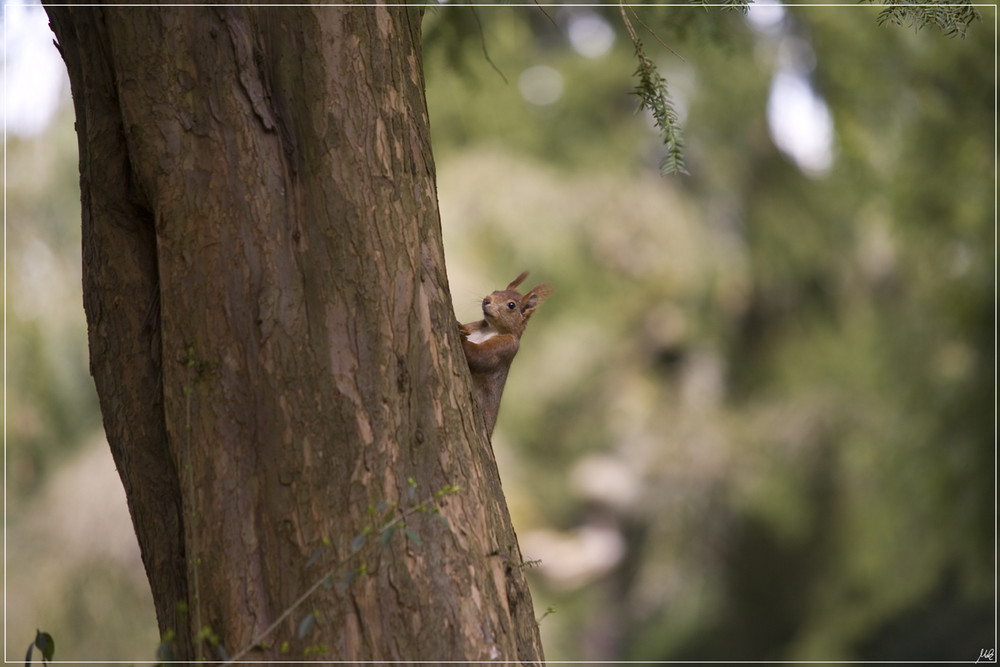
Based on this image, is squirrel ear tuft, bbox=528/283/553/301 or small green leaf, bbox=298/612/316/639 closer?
small green leaf, bbox=298/612/316/639

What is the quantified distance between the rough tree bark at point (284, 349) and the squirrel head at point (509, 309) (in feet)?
2.81

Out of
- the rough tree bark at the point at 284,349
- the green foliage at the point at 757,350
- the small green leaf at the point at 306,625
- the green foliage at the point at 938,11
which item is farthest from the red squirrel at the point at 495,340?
the green foliage at the point at 757,350

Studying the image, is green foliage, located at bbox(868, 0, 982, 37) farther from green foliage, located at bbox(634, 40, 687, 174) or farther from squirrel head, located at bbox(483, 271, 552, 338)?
squirrel head, located at bbox(483, 271, 552, 338)

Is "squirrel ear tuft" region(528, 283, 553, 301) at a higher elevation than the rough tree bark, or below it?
higher

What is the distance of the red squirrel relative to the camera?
2.10 meters

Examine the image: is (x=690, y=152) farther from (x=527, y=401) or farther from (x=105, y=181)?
(x=105, y=181)

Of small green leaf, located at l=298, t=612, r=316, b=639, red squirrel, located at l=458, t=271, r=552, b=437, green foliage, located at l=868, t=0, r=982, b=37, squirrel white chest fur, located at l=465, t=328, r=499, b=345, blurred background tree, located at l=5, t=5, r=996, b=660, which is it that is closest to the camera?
small green leaf, located at l=298, t=612, r=316, b=639

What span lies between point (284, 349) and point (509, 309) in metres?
1.09

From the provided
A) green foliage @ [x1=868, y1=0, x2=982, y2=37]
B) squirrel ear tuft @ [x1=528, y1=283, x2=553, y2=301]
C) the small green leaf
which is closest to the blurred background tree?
squirrel ear tuft @ [x1=528, y1=283, x2=553, y2=301]

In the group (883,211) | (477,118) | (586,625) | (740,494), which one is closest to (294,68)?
(883,211)

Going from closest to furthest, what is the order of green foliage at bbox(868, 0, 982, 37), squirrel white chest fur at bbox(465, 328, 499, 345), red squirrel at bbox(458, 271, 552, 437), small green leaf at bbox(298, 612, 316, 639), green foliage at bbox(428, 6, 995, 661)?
small green leaf at bbox(298, 612, 316, 639), green foliage at bbox(868, 0, 982, 37), red squirrel at bbox(458, 271, 552, 437), squirrel white chest fur at bbox(465, 328, 499, 345), green foliage at bbox(428, 6, 995, 661)

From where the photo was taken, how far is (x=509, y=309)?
93.8 inches

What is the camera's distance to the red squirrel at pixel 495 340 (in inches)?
82.7

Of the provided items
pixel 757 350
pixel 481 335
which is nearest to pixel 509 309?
pixel 481 335
